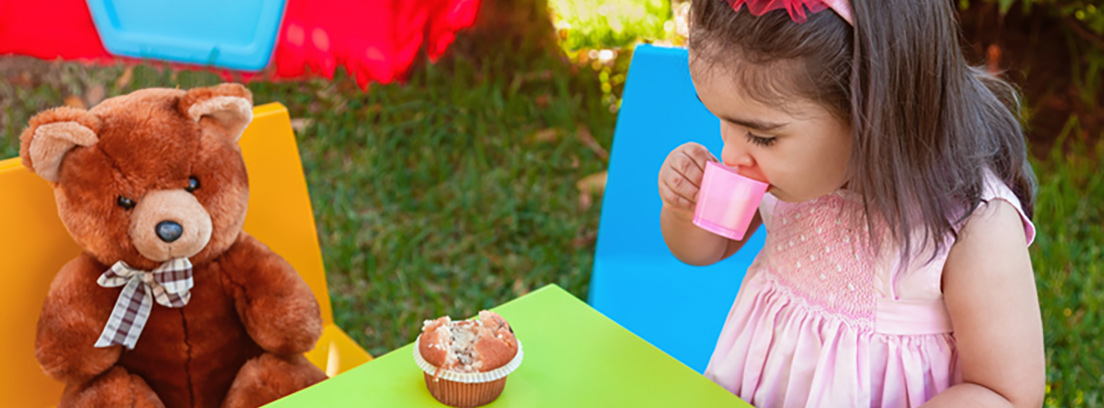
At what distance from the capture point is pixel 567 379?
1034 millimetres

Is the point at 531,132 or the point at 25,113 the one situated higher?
the point at 25,113

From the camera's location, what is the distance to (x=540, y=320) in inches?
45.3

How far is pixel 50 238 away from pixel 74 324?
160 millimetres

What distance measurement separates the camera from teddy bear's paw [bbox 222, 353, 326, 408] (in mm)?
1361

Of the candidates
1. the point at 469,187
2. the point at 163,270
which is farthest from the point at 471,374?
the point at 469,187

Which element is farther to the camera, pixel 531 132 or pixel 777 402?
pixel 531 132

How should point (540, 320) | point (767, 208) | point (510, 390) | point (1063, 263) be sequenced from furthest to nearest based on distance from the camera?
point (1063, 263), point (767, 208), point (540, 320), point (510, 390)

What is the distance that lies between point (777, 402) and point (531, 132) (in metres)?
2.08

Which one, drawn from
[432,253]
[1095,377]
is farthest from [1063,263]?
[432,253]

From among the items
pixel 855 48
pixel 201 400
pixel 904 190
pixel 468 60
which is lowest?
pixel 468 60

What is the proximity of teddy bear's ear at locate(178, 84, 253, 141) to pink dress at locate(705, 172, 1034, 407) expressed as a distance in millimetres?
798

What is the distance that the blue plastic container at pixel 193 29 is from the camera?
2.89 meters

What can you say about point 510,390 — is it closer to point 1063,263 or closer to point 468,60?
point 1063,263

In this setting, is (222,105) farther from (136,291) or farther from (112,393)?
(112,393)
